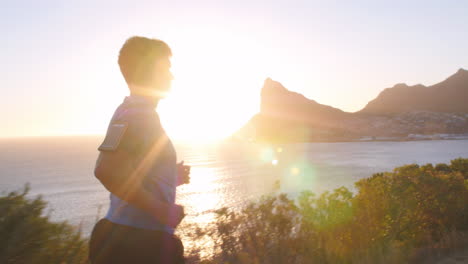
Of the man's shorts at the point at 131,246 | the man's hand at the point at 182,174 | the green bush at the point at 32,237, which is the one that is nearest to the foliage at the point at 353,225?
the green bush at the point at 32,237

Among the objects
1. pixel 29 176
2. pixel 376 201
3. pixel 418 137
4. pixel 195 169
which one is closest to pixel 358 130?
pixel 418 137

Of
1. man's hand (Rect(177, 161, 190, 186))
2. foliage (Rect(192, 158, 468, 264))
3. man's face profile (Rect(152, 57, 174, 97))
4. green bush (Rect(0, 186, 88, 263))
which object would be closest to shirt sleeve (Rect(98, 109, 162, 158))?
man's face profile (Rect(152, 57, 174, 97))

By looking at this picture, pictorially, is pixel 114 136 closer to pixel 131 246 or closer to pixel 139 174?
pixel 139 174

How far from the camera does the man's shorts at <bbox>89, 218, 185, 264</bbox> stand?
141 centimetres

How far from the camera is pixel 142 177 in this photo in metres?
1.41

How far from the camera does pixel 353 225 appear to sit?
6.85 meters

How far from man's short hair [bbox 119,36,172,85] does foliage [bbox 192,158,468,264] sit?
263 cm

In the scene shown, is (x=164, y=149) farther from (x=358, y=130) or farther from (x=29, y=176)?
(x=358, y=130)

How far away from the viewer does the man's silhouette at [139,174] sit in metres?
1.37

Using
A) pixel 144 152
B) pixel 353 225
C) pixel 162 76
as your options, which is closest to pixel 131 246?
pixel 144 152

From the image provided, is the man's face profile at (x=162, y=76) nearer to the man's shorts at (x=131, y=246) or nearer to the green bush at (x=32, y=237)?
the man's shorts at (x=131, y=246)

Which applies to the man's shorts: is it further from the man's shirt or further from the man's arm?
the man's arm

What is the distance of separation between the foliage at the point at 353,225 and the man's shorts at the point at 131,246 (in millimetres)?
2249

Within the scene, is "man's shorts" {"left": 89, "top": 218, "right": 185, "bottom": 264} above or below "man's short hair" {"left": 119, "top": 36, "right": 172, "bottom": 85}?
below
